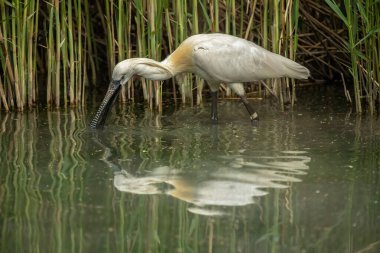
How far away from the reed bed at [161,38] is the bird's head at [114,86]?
21.4 inches

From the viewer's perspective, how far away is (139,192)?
514 centimetres

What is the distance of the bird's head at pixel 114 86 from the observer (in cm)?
714

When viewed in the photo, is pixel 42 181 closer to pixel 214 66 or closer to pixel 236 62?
pixel 214 66

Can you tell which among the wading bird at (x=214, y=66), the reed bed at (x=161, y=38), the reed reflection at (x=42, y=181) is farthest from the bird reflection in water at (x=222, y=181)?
the reed bed at (x=161, y=38)

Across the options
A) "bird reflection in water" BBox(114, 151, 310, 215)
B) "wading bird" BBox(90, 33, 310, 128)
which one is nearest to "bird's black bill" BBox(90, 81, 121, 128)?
"wading bird" BBox(90, 33, 310, 128)

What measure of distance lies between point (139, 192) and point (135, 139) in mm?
1568

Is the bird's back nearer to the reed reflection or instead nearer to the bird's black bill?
the bird's black bill

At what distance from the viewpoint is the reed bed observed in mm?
7371

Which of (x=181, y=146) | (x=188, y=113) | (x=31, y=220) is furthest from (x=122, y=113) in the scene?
(x=31, y=220)

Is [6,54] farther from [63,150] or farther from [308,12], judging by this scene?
[308,12]

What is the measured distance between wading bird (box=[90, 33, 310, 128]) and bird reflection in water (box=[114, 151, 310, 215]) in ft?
4.98

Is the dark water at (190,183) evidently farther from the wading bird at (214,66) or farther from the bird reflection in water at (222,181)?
the wading bird at (214,66)

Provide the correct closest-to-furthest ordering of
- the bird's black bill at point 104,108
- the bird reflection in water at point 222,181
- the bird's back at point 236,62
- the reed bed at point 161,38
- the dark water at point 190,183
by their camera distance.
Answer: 1. the dark water at point 190,183
2. the bird reflection in water at point 222,181
3. the bird's black bill at point 104,108
4. the bird's back at point 236,62
5. the reed bed at point 161,38

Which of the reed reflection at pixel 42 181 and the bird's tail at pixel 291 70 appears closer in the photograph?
the reed reflection at pixel 42 181
